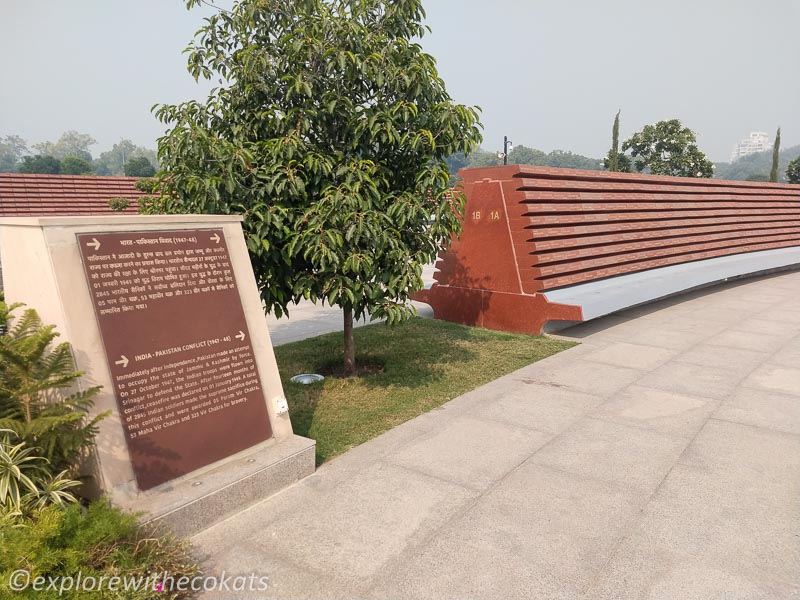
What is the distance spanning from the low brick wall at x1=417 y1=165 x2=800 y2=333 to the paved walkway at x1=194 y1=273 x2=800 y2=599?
2.54 metres

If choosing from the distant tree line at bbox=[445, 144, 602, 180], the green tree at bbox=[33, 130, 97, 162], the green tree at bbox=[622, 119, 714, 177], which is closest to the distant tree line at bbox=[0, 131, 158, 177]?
the green tree at bbox=[33, 130, 97, 162]

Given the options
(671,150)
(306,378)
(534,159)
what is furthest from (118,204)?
(534,159)

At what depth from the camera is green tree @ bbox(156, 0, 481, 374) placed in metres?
4.80

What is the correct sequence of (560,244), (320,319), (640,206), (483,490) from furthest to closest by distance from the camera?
(640,206), (320,319), (560,244), (483,490)

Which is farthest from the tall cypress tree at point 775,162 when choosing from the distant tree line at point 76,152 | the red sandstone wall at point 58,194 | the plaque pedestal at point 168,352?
the distant tree line at point 76,152

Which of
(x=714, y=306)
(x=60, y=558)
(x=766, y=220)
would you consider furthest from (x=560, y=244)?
(x=766, y=220)

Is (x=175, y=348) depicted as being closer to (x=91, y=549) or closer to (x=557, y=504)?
(x=91, y=549)

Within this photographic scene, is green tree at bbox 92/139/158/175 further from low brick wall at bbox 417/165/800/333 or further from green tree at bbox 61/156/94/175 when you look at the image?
low brick wall at bbox 417/165/800/333

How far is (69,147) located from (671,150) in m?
171

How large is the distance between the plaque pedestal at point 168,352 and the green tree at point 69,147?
177 metres

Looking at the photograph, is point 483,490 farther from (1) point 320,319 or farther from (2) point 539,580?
(1) point 320,319

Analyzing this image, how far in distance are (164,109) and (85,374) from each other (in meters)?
2.87

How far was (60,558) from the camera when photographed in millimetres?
2432

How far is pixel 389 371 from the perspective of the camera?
258 inches
